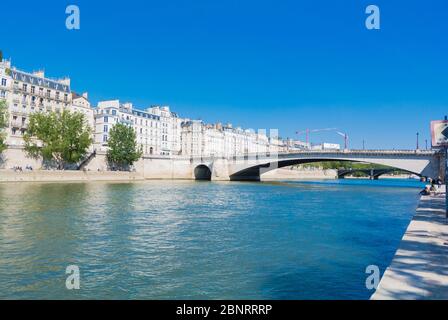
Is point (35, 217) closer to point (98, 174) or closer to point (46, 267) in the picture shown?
point (46, 267)

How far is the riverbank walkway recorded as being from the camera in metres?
6.00

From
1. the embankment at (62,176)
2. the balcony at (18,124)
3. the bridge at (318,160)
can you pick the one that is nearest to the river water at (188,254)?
the embankment at (62,176)

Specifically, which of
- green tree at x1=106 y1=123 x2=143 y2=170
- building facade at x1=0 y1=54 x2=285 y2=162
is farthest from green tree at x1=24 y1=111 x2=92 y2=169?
green tree at x1=106 y1=123 x2=143 y2=170

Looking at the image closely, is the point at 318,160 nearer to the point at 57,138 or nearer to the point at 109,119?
the point at 57,138

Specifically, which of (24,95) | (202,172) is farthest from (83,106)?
(202,172)

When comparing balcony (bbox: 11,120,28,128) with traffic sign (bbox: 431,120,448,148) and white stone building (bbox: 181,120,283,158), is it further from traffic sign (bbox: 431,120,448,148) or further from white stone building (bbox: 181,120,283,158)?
traffic sign (bbox: 431,120,448,148)

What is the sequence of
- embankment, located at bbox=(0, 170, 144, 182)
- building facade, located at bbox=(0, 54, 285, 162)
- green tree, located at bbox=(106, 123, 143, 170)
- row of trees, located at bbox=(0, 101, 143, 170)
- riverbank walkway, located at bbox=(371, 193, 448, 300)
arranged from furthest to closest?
green tree, located at bbox=(106, 123, 143, 170), building facade, located at bbox=(0, 54, 285, 162), row of trees, located at bbox=(0, 101, 143, 170), embankment, located at bbox=(0, 170, 144, 182), riverbank walkway, located at bbox=(371, 193, 448, 300)

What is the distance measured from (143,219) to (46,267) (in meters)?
9.33

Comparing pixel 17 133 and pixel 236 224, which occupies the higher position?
pixel 17 133
